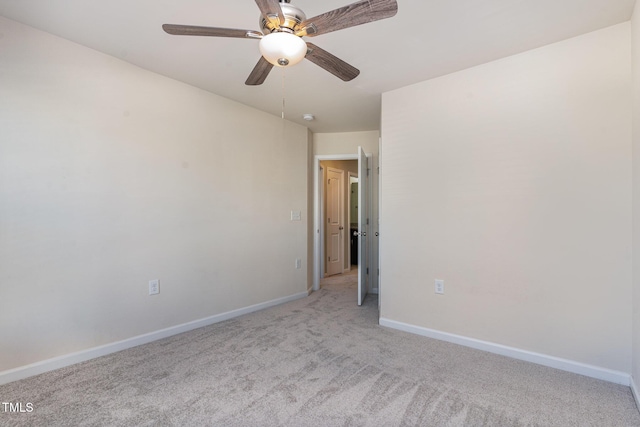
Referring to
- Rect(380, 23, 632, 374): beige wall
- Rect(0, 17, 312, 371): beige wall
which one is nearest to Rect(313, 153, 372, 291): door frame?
Rect(0, 17, 312, 371): beige wall

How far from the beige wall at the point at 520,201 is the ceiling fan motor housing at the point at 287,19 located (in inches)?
69.7

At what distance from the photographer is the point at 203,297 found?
2.96m

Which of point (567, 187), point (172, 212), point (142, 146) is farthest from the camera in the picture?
point (172, 212)

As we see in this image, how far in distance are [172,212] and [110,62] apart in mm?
1296

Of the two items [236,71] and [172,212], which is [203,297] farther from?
[236,71]

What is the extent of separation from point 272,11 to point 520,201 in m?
2.18

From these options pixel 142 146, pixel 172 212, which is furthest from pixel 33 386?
pixel 142 146

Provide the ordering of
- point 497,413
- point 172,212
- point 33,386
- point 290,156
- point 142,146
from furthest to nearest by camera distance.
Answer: point 290,156
point 172,212
point 142,146
point 33,386
point 497,413

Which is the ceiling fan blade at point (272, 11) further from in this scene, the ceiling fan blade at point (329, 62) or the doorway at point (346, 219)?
the doorway at point (346, 219)

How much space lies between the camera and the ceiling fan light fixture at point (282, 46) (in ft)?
4.33

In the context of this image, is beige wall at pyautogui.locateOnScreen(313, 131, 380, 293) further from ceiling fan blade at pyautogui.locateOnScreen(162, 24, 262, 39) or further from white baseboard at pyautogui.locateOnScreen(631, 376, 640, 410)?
ceiling fan blade at pyautogui.locateOnScreen(162, 24, 262, 39)

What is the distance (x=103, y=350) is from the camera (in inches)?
90.7

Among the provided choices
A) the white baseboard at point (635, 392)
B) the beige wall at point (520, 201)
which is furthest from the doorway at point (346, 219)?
the white baseboard at point (635, 392)

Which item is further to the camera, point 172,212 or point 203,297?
point 203,297
